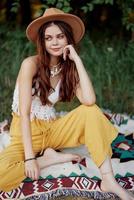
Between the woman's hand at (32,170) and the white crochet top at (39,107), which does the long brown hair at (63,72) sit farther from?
the woman's hand at (32,170)

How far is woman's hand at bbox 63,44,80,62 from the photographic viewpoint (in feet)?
12.2

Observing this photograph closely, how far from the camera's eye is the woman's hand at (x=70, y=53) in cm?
372

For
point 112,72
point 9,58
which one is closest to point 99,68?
point 112,72

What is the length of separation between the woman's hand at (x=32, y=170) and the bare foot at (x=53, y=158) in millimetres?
196

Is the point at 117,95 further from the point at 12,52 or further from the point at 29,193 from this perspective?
the point at 29,193

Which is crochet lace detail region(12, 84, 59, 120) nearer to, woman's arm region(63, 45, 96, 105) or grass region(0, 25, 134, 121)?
woman's arm region(63, 45, 96, 105)

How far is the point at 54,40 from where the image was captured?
368cm

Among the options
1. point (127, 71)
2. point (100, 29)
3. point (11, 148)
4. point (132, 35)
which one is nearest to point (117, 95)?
point (127, 71)

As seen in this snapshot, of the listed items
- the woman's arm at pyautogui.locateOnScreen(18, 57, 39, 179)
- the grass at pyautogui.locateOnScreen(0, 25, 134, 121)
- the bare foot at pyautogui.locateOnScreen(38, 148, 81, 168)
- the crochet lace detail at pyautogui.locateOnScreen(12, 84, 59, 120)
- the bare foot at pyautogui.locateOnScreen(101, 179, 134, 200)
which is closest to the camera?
the bare foot at pyautogui.locateOnScreen(101, 179, 134, 200)

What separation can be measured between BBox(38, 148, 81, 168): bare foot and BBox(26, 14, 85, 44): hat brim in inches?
28.8

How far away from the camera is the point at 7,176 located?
11.6ft

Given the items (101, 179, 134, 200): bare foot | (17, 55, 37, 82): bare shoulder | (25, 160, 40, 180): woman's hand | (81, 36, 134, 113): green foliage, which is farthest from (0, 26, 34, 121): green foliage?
(101, 179, 134, 200): bare foot

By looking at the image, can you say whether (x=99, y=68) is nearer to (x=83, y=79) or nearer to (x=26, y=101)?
(x=83, y=79)

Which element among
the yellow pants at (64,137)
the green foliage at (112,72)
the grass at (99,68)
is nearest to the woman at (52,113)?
the yellow pants at (64,137)
